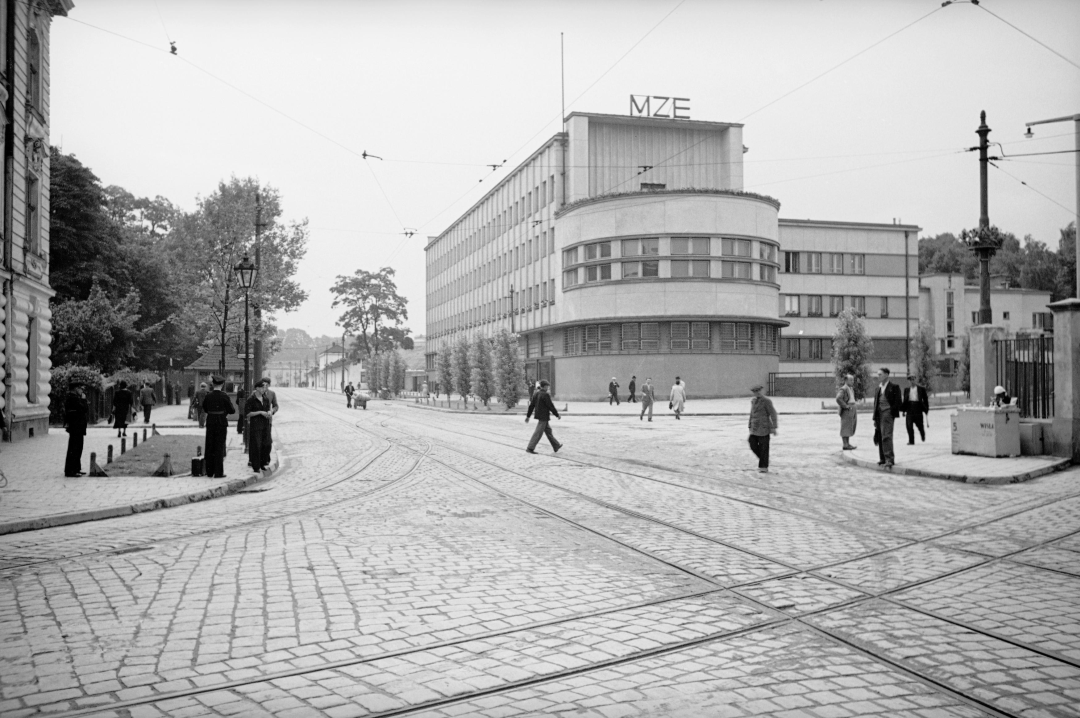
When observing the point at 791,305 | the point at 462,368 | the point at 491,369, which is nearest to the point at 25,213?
the point at 491,369

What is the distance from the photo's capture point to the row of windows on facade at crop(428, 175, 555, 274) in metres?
63.5

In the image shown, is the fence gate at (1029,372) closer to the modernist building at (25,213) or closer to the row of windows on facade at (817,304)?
the modernist building at (25,213)

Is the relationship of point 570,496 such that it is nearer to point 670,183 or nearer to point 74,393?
point 74,393

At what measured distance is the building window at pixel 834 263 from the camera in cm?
6962

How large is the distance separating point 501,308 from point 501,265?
12.6ft

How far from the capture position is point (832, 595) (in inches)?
252

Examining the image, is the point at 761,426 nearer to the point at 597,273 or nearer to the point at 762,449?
the point at 762,449

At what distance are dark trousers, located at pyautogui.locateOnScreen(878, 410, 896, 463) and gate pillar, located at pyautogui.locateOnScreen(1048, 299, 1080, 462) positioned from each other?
3.25 m

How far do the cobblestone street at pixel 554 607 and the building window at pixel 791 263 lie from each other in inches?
A: 2311

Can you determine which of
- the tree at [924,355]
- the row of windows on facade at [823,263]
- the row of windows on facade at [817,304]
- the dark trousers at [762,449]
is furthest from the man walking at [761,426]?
the row of windows on facade at [823,263]

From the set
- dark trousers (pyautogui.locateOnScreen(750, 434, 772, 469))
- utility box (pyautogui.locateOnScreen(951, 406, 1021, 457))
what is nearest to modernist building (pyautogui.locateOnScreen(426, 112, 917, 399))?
utility box (pyautogui.locateOnScreen(951, 406, 1021, 457))

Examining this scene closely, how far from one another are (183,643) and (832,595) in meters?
4.63

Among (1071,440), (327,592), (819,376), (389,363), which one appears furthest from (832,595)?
(389,363)

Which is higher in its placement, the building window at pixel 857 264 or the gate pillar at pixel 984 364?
the building window at pixel 857 264
